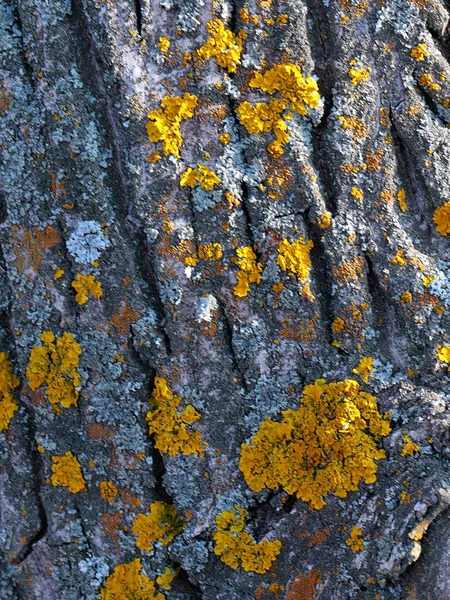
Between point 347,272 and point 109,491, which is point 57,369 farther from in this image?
point 347,272

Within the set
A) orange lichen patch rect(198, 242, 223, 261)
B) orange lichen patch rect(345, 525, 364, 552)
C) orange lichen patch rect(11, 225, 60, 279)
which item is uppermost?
orange lichen patch rect(11, 225, 60, 279)

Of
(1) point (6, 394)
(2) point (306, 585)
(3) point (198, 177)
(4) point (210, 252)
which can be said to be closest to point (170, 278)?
(4) point (210, 252)

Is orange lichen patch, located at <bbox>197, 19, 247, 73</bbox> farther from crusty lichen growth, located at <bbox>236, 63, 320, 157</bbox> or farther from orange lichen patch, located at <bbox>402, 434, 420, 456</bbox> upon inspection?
orange lichen patch, located at <bbox>402, 434, 420, 456</bbox>

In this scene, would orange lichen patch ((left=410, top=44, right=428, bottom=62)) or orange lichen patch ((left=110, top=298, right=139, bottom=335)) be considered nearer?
orange lichen patch ((left=110, top=298, right=139, bottom=335))

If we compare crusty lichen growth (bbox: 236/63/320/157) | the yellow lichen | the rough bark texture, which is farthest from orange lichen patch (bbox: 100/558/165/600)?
crusty lichen growth (bbox: 236/63/320/157)

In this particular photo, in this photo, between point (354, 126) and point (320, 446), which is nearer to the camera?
point (320, 446)

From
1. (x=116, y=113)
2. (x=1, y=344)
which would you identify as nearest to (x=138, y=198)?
(x=116, y=113)

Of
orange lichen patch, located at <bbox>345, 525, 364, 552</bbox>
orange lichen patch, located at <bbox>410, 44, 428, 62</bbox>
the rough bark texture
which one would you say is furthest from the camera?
orange lichen patch, located at <bbox>410, 44, 428, 62</bbox>
